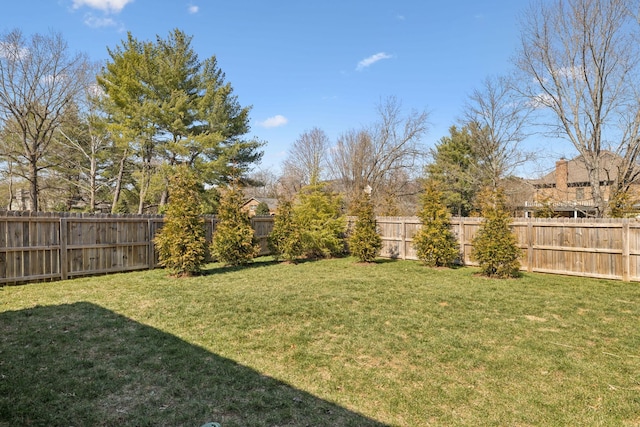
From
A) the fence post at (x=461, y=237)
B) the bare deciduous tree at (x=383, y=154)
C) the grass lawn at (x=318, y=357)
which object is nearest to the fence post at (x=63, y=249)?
the grass lawn at (x=318, y=357)

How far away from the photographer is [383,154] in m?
25.6

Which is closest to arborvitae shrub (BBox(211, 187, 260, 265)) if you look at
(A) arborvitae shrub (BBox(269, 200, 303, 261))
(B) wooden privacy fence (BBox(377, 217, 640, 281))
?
(A) arborvitae shrub (BBox(269, 200, 303, 261))

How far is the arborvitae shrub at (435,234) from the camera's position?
34.2 ft

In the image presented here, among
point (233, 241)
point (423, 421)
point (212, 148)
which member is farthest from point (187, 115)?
point (423, 421)

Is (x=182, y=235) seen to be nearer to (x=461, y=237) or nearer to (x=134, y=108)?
(x=461, y=237)

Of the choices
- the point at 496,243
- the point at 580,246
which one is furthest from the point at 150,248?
the point at 580,246

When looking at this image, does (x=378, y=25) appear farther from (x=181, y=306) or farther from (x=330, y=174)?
(x=330, y=174)

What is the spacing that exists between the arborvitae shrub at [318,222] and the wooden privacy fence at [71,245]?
4647 mm

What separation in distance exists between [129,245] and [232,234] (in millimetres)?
2736

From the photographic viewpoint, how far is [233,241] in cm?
1031

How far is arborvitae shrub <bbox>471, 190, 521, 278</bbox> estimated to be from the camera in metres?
8.69

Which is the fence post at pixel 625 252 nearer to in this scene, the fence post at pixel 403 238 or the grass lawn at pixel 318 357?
the grass lawn at pixel 318 357

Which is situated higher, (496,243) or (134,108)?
(134,108)

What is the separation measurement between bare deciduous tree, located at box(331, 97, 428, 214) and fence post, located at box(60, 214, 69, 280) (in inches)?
721
